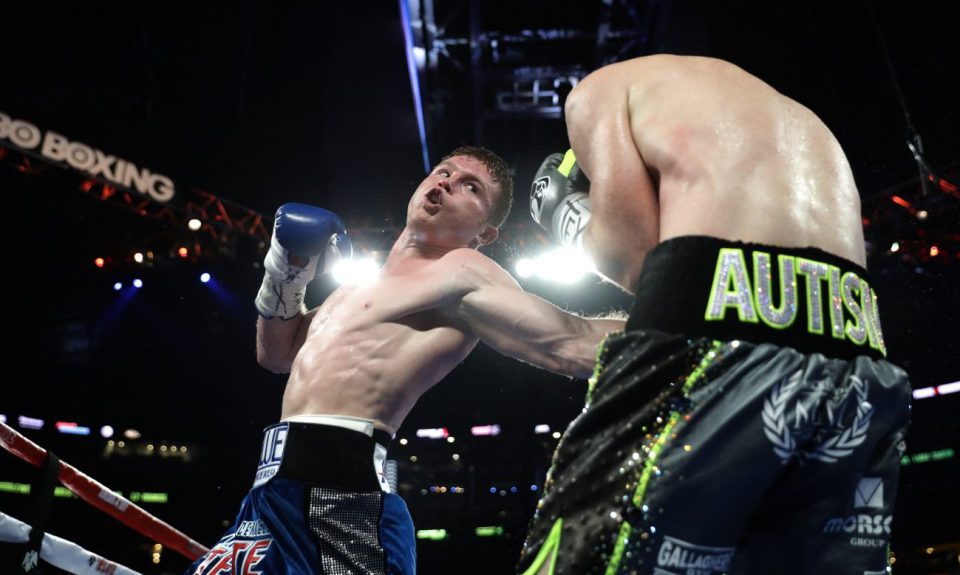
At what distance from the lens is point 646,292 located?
3.60 feet

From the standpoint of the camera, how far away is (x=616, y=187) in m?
1.24

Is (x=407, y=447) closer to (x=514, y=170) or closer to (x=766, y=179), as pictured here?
Result: (x=514, y=170)

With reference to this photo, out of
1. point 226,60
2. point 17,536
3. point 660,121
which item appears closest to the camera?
point 660,121

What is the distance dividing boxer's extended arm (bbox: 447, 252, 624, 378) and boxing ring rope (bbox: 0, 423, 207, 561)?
1.16 m

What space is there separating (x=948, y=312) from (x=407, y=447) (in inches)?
353

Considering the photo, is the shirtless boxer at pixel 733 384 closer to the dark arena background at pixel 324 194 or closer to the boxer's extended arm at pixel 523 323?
the boxer's extended arm at pixel 523 323

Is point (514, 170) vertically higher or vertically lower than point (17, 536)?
higher

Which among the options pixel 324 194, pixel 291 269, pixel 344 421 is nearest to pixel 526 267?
pixel 324 194

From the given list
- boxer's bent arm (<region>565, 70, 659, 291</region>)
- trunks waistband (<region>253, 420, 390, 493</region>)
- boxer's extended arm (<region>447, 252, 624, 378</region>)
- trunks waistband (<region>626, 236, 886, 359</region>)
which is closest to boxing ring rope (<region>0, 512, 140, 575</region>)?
trunks waistband (<region>253, 420, 390, 493</region>)

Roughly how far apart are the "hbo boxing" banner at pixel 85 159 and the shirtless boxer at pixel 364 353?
19.2ft

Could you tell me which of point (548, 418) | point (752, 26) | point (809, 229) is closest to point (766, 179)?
point (809, 229)

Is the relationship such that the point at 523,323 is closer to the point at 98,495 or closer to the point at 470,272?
the point at 470,272

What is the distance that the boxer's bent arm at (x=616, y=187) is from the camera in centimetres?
124

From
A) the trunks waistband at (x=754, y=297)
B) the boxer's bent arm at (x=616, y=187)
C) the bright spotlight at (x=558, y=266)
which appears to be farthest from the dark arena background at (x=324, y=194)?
the trunks waistband at (x=754, y=297)
